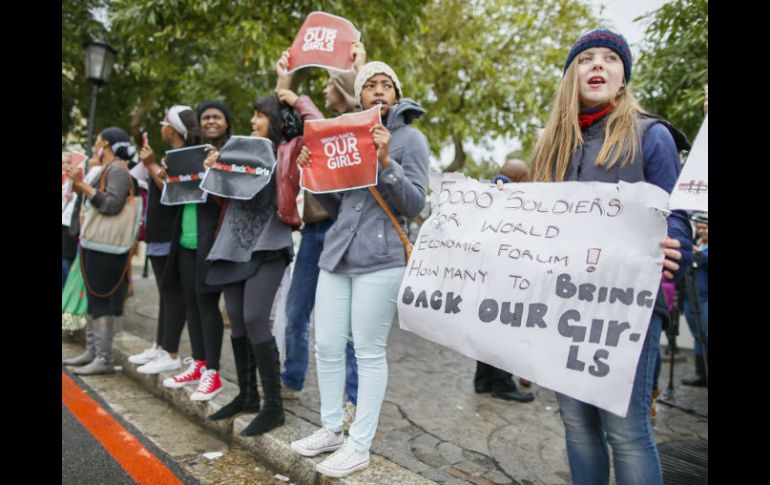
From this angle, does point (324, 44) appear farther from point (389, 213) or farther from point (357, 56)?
point (389, 213)

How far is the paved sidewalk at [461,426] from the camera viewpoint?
289 centimetres

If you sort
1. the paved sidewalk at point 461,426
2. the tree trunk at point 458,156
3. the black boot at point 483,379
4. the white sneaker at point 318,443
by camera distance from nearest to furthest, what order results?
1. the white sneaker at point 318,443
2. the paved sidewalk at point 461,426
3. the black boot at point 483,379
4. the tree trunk at point 458,156

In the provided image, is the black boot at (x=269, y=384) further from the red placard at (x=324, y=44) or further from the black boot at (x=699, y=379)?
the black boot at (x=699, y=379)

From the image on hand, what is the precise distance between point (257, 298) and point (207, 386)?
2.88ft

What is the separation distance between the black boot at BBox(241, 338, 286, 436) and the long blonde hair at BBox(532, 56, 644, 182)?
1768mm

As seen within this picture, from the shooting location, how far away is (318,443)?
8.96 ft

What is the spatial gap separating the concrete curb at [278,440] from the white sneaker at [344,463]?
0.03 metres

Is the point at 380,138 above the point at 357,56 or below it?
below

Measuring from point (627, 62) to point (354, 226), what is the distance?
1.30 metres

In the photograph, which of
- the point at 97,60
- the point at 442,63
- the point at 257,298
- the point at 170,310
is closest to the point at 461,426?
the point at 257,298

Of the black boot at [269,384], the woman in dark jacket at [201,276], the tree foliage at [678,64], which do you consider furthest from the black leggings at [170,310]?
the tree foliage at [678,64]

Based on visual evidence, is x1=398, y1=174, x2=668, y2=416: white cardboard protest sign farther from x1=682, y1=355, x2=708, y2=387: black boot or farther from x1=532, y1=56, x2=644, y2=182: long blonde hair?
x1=682, y1=355, x2=708, y2=387: black boot

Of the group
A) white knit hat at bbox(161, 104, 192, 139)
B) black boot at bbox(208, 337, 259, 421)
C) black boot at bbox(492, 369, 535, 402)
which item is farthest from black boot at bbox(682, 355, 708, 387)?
white knit hat at bbox(161, 104, 192, 139)

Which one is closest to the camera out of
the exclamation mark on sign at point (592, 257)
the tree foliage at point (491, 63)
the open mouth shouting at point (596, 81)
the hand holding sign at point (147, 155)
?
the exclamation mark on sign at point (592, 257)
